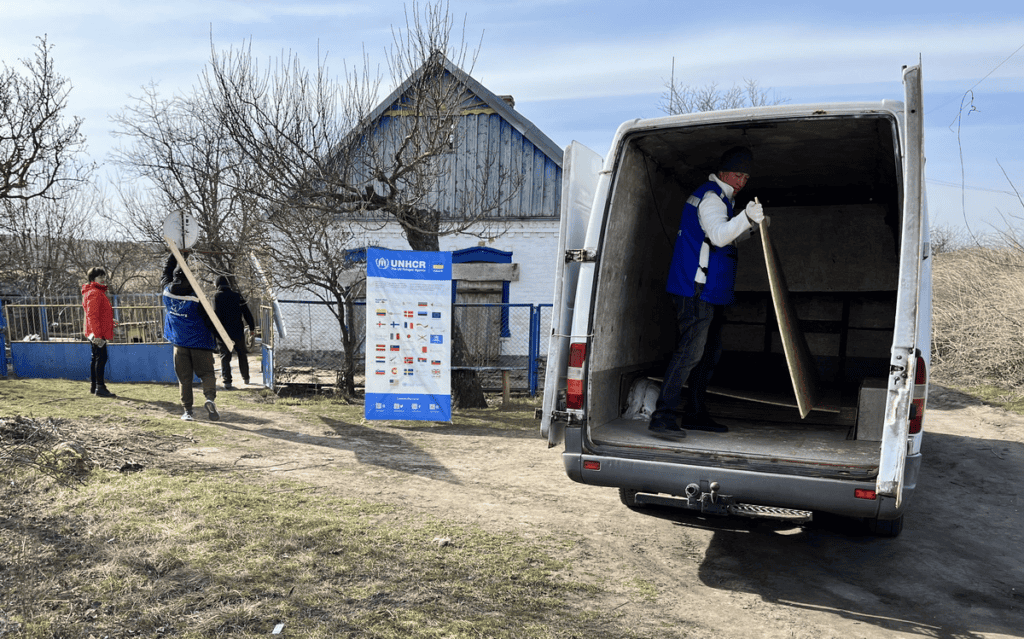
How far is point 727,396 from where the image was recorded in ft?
21.0

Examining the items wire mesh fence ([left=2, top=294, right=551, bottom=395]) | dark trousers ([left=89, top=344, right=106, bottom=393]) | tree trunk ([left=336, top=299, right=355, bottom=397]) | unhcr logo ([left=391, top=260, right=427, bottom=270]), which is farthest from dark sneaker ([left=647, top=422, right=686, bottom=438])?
dark trousers ([left=89, top=344, right=106, bottom=393])

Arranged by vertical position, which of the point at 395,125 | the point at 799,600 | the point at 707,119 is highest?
the point at 395,125

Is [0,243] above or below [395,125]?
below

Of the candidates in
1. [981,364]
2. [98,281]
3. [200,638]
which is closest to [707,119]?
[200,638]

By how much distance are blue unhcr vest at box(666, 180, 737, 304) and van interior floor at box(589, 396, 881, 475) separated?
3.05 feet

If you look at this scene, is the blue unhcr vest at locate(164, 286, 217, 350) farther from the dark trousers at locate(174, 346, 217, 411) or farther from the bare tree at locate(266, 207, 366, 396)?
the bare tree at locate(266, 207, 366, 396)

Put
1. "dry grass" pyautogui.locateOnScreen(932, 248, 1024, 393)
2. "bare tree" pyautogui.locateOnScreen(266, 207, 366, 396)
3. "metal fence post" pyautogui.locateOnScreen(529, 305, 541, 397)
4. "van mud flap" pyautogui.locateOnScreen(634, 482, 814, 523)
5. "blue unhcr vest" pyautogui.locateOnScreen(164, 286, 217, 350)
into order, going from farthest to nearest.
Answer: "dry grass" pyautogui.locateOnScreen(932, 248, 1024, 393) → "metal fence post" pyautogui.locateOnScreen(529, 305, 541, 397) → "bare tree" pyautogui.locateOnScreen(266, 207, 366, 396) → "blue unhcr vest" pyautogui.locateOnScreen(164, 286, 217, 350) → "van mud flap" pyautogui.locateOnScreen(634, 482, 814, 523)

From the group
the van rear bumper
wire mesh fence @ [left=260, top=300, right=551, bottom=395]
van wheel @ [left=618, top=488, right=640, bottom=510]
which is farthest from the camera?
wire mesh fence @ [left=260, top=300, right=551, bottom=395]

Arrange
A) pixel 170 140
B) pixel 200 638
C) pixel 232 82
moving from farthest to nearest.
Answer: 1. pixel 170 140
2. pixel 232 82
3. pixel 200 638

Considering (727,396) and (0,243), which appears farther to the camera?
(0,243)

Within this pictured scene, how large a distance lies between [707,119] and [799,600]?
2714mm

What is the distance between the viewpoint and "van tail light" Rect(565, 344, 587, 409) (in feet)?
13.3

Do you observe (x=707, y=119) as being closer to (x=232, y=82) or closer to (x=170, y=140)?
(x=232, y=82)

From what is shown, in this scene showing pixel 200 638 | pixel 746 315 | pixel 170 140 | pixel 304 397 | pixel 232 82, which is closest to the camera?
pixel 200 638
